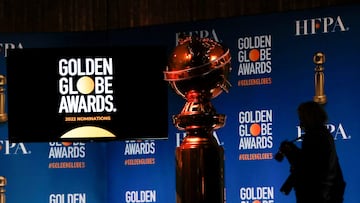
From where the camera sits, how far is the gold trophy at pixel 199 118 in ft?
2.27

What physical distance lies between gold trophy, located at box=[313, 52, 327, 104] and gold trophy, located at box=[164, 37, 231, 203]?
421 centimetres

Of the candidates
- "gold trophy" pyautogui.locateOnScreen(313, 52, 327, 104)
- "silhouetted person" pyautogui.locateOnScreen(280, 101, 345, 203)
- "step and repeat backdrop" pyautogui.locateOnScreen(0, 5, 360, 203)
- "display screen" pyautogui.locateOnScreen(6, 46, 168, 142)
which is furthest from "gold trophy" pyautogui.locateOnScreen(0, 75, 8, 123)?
"silhouetted person" pyautogui.locateOnScreen(280, 101, 345, 203)

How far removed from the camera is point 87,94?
4.89 metres

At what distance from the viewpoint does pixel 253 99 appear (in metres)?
5.18

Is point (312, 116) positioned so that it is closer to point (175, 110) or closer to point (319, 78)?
point (319, 78)

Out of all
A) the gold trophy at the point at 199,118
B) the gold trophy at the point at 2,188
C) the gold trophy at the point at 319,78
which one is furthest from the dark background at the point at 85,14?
the gold trophy at the point at 199,118

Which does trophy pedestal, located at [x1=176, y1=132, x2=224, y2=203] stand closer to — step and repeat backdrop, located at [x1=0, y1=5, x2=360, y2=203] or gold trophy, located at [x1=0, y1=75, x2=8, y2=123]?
step and repeat backdrop, located at [x1=0, y1=5, x2=360, y2=203]

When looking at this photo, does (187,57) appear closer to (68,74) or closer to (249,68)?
(68,74)

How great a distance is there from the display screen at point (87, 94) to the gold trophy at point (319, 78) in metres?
1.03

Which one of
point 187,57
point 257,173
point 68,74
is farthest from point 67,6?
point 187,57

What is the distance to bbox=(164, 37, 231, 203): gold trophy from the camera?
0.69 m

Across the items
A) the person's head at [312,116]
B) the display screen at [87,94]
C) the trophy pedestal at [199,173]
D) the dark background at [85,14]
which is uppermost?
the dark background at [85,14]

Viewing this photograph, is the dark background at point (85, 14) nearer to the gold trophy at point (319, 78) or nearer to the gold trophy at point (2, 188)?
the gold trophy at point (319, 78)

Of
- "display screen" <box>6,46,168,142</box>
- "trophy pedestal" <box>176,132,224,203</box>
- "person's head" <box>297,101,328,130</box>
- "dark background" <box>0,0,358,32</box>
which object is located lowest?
"trophy pedestal" <box>176,132,224,203</box>
